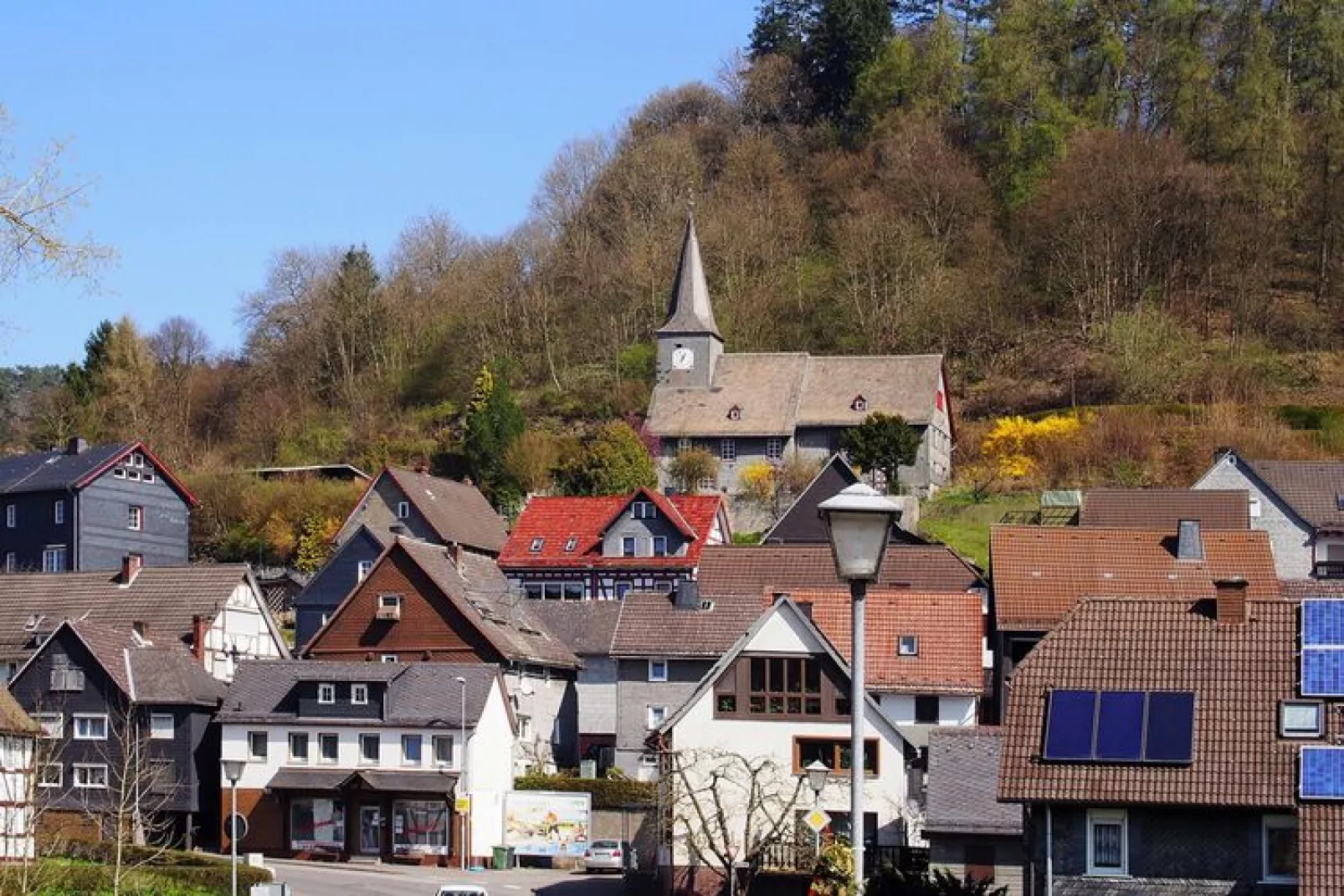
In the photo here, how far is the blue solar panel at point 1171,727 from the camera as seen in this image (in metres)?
30.0

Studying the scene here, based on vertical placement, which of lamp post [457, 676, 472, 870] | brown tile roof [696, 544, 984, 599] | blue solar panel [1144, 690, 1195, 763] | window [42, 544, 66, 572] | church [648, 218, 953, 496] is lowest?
lamp post [457, 676, 472, 870]

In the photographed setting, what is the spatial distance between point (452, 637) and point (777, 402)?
101 feet

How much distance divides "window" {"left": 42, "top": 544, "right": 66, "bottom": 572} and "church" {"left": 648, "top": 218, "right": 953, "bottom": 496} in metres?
22.4

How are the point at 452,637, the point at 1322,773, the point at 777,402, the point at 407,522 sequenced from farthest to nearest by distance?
the point at 777,402 → the point at 407,522 → the point at 452,637 → the point at 1322,773

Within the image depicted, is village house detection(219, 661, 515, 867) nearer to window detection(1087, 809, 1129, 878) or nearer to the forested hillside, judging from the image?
window detection(1087, 809, 1129, 878)

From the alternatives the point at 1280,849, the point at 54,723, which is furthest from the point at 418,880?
the point at 1280,849

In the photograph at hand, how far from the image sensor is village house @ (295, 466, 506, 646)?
68.6m

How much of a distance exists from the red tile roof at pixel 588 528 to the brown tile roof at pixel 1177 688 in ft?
120

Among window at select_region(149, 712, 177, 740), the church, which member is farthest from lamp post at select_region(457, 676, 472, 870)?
the church

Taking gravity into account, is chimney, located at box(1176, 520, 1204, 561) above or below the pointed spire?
below

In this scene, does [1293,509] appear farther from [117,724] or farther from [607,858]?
[117,724]

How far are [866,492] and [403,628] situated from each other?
4384 centimetres

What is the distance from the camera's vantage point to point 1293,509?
6969 cm

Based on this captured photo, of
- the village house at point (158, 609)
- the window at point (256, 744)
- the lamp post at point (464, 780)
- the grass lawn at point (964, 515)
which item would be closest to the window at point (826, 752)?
the lamp post at point (464, 780)
